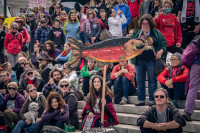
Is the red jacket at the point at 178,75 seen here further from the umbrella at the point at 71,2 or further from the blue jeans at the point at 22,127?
the umbrella at the point at 71,2

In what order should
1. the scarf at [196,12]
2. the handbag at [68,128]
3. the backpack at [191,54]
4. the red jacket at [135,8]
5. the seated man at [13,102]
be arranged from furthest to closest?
the red jacket at [135,8], the scarf at [196,12], the seated man at [13,102], the handbag at [68,128], the backpack at [191,54]

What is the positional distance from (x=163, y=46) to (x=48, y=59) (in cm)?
427

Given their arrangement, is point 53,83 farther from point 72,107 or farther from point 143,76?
point 143,76

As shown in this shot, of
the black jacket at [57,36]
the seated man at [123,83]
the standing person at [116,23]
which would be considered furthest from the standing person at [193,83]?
the black jacket at [57,36]

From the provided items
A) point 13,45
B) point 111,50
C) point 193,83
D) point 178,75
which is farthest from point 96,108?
point 13,45

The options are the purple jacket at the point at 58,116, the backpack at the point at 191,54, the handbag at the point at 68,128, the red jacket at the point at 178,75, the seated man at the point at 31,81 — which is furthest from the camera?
the seated man at the point at 31,81

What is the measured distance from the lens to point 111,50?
734cm

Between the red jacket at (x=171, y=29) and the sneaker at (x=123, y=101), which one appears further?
the red jacket at (x=171, y=29)

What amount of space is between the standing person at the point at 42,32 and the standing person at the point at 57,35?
0.45 m

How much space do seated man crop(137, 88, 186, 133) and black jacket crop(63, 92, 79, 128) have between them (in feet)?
6.86

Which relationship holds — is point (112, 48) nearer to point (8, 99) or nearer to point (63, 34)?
point (8, 99)

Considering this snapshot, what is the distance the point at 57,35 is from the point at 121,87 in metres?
4.81

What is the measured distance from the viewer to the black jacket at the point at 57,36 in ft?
42.9

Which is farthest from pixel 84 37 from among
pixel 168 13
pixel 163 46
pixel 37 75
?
pixel 163 46
